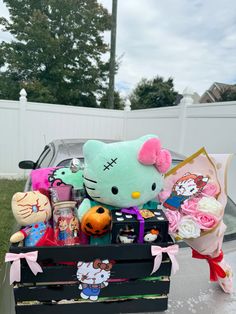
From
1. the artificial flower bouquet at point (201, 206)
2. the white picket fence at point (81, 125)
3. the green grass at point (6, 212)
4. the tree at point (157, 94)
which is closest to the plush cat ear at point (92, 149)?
the artificial flower bouquet at point (201, 206)

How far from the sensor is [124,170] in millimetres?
1263

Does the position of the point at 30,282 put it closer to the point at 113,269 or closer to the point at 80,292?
the point at 80,292

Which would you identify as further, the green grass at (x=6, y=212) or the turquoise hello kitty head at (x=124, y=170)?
the green grass at (x=6, y=212)

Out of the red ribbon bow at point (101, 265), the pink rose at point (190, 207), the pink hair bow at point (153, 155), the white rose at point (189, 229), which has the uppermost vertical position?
the pink hair bow at point (153, 155)

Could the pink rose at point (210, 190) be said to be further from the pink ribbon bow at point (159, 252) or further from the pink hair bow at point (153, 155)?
the pink ribbon bow at point (159, 252)

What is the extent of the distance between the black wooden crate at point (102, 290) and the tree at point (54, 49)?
36.5 ft

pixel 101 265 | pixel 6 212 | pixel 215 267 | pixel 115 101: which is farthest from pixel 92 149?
A: pixel 115 101

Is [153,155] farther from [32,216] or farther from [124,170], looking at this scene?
[32,216]

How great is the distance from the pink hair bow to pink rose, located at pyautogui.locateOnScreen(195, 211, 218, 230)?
11.1 inches

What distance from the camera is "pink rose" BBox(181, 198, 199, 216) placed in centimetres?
126

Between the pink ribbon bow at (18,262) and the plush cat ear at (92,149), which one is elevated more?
the plush cat ear at (92,149)

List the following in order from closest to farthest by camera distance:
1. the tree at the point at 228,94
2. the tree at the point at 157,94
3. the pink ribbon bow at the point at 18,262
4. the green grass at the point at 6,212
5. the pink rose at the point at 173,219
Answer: the pink ribbon bow at the point at 18,262 → the pink rose at the point at 173,219 → the green grass at the point at 6,212 → the tree at the point at 228,94 → the tree at the point at 157,94

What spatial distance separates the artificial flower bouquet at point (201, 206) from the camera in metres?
1.23

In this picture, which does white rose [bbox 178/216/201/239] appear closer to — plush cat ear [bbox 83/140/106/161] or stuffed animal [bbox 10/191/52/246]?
plush cat ear [bbox 83/140/106/161]
